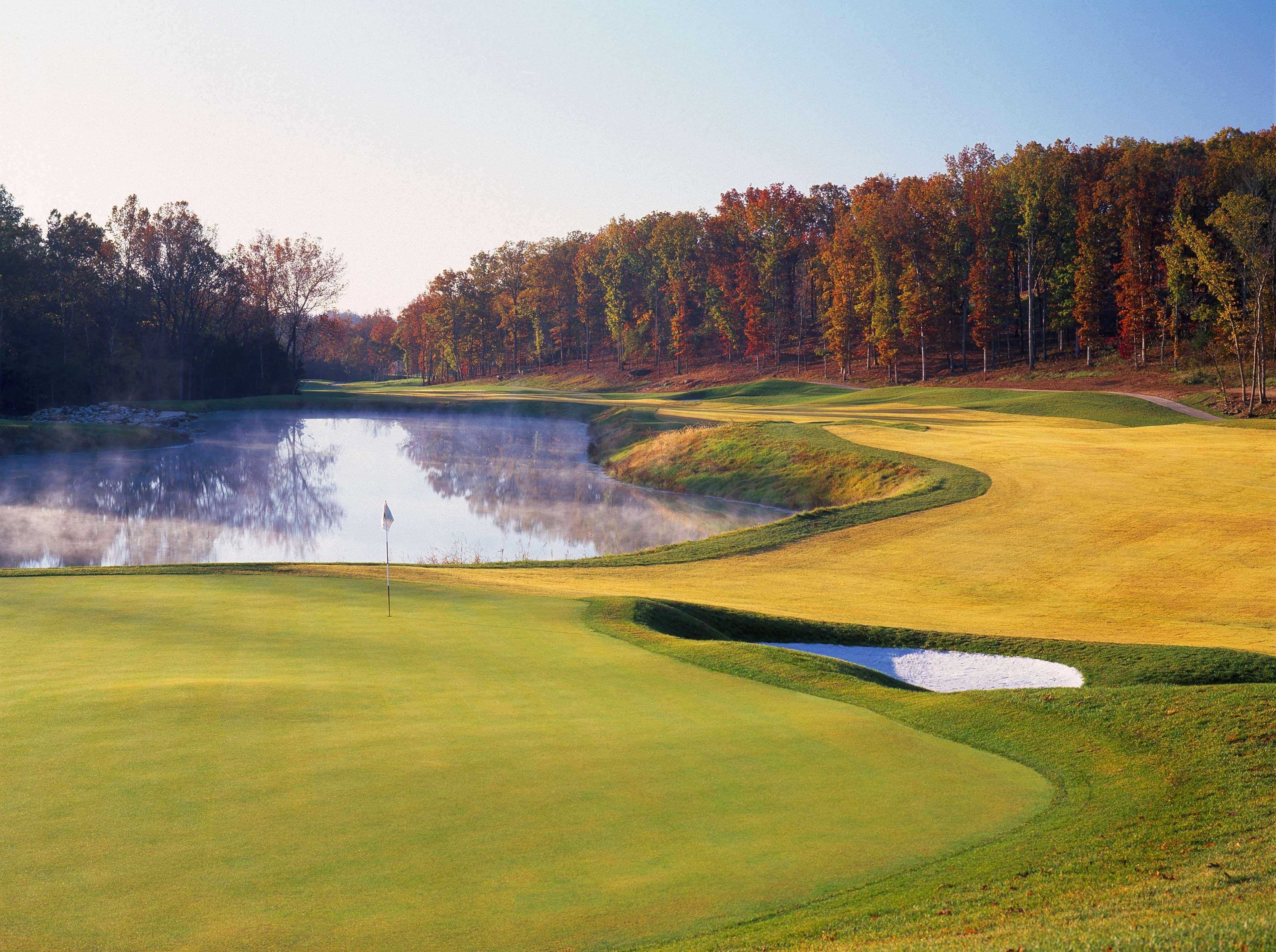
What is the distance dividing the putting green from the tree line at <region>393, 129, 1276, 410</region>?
140 ft

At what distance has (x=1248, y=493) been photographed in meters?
24.4

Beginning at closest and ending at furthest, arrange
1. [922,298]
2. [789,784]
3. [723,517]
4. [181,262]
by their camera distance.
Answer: [789,784], [723,517], [922,298], [181,262]

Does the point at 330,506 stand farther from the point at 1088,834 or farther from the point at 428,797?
the point at 1088,834

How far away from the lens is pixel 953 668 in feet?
44.9

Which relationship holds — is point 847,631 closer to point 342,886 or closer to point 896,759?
point 896,759

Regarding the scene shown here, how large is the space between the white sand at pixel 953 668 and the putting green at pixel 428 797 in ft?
12.9

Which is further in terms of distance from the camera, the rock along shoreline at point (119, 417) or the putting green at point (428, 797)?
the rock along shoreline at point (119, 417)

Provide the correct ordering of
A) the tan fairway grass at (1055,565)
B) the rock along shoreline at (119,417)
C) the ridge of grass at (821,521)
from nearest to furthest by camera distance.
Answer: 1. the tan fairway grass at (1055,565)
2. the ridge of grass at (821,521)
3. the rock along shoreline at (119,417)

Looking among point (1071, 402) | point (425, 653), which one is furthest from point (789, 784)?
point (1071, 402)

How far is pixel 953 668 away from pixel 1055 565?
7.70 meters

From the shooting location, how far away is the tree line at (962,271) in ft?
178

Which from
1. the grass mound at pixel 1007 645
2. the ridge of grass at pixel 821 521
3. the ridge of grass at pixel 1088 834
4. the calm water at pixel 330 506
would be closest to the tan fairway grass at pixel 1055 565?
the ridge of grass at pixel 821 521

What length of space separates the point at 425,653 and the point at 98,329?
72.2m

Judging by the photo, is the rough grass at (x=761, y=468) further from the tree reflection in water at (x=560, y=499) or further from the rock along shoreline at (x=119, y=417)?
the rock along shoreline at (x=119, y=417)
